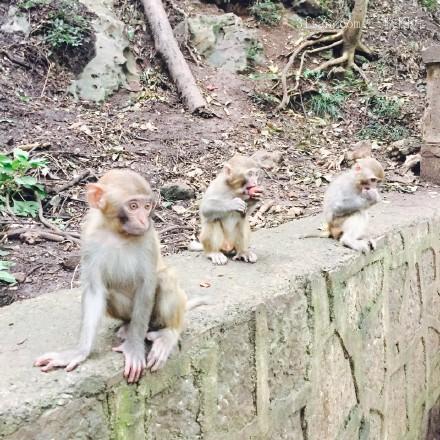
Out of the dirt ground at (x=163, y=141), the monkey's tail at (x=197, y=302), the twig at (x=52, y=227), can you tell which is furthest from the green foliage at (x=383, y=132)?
the monkey's tail at (x=197, y=302)

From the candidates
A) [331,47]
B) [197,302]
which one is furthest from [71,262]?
[331,47]

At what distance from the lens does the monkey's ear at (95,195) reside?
220 centimetres

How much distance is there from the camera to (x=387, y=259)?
434cm

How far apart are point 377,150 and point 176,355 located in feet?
20.7

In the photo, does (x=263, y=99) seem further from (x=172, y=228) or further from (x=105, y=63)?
(x=172, y=228)

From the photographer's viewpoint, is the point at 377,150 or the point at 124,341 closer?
the point at 124,341

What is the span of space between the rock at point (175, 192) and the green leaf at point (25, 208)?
4.00 ft

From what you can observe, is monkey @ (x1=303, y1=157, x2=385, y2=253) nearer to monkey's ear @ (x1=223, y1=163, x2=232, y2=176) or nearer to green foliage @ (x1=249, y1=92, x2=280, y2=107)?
monkey's ear @ (x1=223, y1=163, x2=232, y2=176)

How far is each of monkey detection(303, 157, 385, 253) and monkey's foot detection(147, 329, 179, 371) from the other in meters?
2.04

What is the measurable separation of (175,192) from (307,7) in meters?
6.58

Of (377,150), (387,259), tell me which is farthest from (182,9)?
(387,259)

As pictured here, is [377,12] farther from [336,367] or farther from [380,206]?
[336,367]

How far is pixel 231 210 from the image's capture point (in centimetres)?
366

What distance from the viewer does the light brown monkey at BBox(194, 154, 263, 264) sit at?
3674mm
